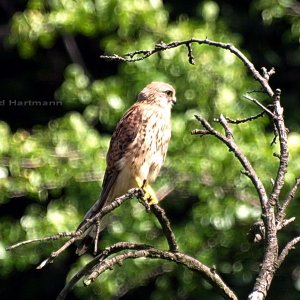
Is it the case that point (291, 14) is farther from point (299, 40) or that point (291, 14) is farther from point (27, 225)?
point (27, 225)

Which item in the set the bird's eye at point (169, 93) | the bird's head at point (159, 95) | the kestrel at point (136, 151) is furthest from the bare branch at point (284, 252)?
the bird's eye at point (169, 93)

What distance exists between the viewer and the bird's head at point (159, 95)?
4.04m

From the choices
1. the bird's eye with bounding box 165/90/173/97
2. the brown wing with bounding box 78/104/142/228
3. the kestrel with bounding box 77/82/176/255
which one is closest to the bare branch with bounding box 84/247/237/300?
the kestrel with bounding box 77/82/176/255

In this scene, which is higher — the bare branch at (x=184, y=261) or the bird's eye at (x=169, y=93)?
the bird's eye at (x=169, y=93)

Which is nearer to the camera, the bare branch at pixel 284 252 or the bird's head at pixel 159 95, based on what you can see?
the bare branch at pixel 284 252

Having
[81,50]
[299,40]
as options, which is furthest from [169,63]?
[81,50]

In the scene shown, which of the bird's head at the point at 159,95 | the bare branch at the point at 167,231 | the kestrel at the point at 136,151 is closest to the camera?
the bare branch at the point at 167,231

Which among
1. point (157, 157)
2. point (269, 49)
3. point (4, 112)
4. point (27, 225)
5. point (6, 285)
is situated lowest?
point (6, 285)

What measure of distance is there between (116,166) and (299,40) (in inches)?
79.7

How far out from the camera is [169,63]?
15.5 ft

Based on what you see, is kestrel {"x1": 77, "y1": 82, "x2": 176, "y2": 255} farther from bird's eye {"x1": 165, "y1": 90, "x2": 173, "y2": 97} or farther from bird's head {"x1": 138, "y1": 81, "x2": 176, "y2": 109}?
bird's eye {"x1": 165, "y1": 90, "x2": 173, "y2": 97}

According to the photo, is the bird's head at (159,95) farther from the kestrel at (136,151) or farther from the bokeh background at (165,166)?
the bokeh background at (165,166)

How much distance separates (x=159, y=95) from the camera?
4090 mm

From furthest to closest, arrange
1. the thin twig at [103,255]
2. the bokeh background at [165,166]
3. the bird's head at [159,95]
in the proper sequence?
the bokeh background at [165,166] < the bird's head at [159,95] < the thin twig at [103,255]
